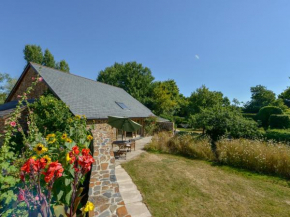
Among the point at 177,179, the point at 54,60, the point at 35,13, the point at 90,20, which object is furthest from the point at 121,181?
the point at 54,60

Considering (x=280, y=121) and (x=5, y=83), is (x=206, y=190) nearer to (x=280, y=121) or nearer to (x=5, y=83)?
(x=280, y=121)

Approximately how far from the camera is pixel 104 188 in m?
3.26

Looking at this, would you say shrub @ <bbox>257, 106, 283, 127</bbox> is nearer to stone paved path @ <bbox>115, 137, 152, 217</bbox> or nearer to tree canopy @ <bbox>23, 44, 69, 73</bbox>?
stone paved path @ <bbox>115, 137, 152, 217</bbox>

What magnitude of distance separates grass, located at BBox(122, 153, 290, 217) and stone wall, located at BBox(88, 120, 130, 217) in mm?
2015

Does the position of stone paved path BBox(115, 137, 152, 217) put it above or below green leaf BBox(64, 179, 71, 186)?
below

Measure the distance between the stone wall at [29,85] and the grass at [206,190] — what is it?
973cm

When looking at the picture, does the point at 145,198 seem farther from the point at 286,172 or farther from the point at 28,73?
the point at 28,73

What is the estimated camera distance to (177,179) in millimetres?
6543

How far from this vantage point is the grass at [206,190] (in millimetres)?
4547

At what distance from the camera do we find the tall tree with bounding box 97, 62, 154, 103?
34719mm

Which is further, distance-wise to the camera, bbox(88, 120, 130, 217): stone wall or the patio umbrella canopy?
the patio umbrella canopy

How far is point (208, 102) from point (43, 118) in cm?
2895

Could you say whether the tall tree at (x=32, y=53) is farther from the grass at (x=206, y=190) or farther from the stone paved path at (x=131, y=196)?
the stone paved path at (x=131, y=196)

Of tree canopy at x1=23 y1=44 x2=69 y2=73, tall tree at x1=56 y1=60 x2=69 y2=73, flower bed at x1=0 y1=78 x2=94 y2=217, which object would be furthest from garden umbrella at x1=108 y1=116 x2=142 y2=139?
tree canopy at x1=23 y1=44 x2=69 y2=73
